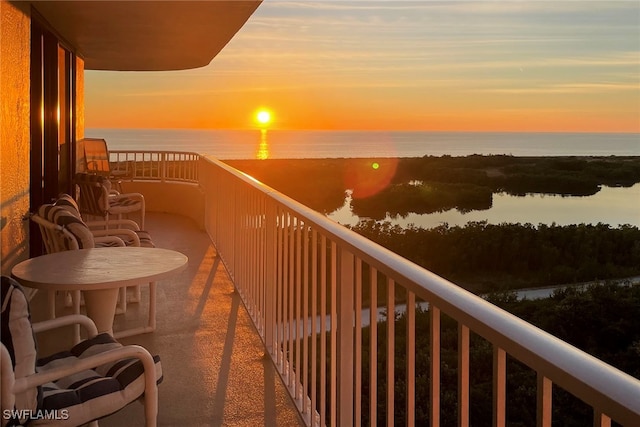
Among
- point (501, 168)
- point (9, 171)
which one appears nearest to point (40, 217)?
point (9, 171)

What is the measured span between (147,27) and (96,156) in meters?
3.56

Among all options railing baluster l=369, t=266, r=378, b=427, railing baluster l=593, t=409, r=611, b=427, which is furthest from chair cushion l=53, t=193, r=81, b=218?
railing baluster l=593, t=409, r=611, b=427

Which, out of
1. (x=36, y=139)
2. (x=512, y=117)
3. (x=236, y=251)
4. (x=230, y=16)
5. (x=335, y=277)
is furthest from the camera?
(x=512, y=117)

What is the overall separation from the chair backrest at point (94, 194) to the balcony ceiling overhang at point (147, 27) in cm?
156

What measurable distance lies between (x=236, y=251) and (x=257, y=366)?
1.58m

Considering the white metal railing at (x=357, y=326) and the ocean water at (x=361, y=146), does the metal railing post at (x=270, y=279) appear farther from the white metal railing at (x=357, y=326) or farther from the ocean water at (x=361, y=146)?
the ocean water at (x=361, y=146)

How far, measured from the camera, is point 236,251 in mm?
4938

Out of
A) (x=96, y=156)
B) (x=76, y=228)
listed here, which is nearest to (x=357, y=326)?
(x=76, y=228)

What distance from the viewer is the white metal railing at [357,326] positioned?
0.90 meters

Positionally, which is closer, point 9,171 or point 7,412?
point 7,412

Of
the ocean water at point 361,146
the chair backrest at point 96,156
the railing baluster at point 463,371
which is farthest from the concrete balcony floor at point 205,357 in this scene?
the ocean water at point 361,146

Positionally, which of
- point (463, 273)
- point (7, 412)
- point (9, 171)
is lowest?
point (463, 273)

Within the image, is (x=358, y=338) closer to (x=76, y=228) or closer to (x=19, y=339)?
(x=19, y=339)

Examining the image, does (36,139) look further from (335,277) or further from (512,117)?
(512,117)
